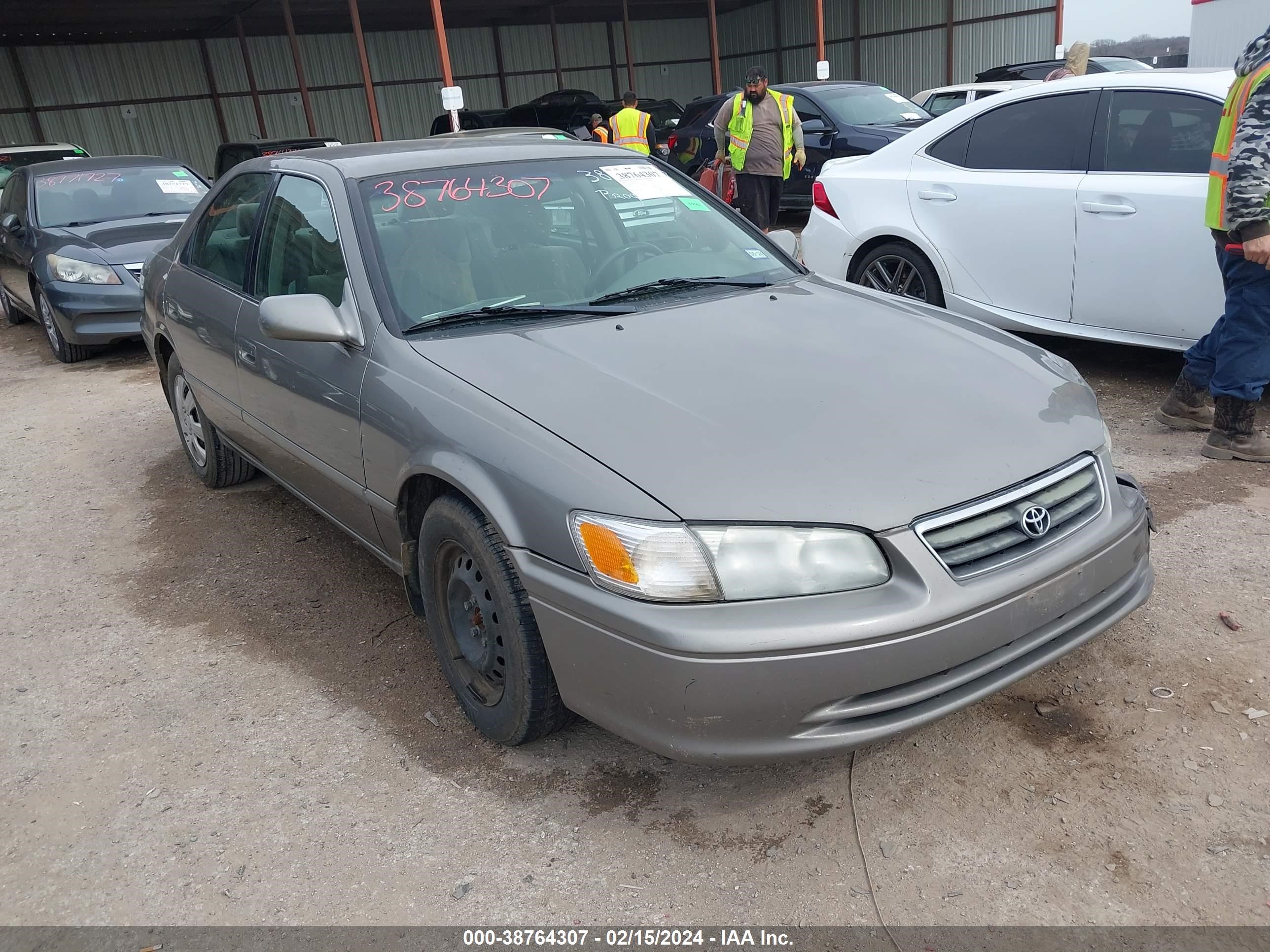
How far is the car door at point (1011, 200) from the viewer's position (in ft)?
16.5

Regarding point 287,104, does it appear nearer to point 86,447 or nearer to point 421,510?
point 86,447

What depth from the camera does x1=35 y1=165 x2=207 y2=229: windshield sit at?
27.2ft

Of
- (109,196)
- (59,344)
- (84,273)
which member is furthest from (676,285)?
(109,196)

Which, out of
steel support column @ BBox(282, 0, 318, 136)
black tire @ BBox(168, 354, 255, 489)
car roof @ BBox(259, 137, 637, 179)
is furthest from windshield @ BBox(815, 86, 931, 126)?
steel support column @ BBox(282, 0, 318, 136)

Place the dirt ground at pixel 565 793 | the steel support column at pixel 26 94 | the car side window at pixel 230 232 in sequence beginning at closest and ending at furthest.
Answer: the dirt ground at pixel 565 793
the car side window at pixel 230 232
the steel support column at pixel 26 94

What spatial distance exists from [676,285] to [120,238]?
638 centimetres

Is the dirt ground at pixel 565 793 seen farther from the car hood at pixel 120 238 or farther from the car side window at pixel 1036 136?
the car hood at pixel 120 238

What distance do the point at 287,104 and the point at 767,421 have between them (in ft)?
89.3

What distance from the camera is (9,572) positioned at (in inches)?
162

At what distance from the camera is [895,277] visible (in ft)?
19.1

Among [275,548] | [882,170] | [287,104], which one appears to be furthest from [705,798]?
[287,104]

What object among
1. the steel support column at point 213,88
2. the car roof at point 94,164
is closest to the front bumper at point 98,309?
the car roof at point 94,164

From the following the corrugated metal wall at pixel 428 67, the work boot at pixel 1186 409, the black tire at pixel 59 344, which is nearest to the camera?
the work boot at pixel 1186 409

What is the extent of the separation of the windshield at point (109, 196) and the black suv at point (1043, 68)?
473 inches
